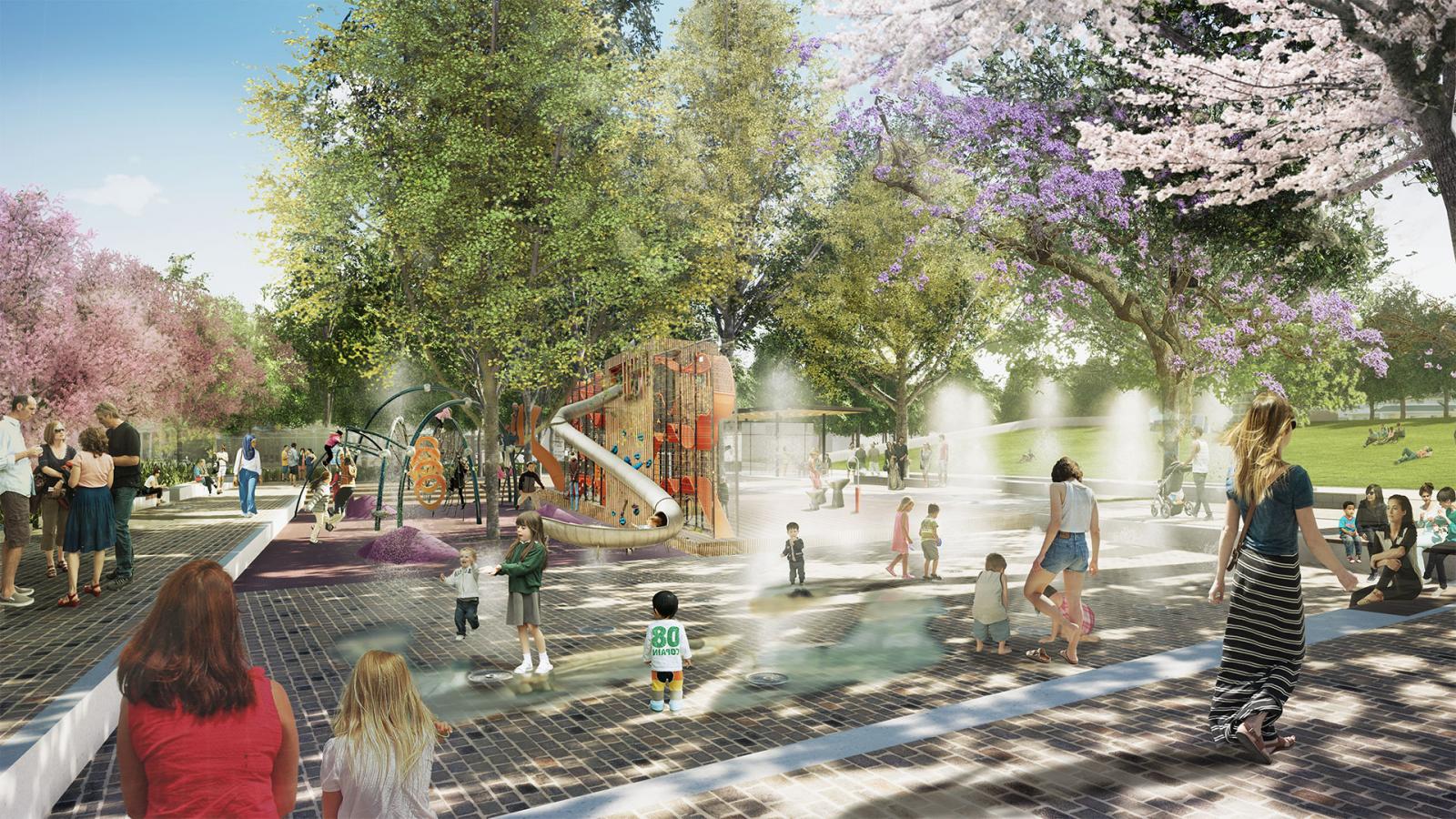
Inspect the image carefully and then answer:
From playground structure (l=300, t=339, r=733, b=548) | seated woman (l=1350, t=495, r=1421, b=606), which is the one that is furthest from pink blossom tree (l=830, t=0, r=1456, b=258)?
playground structure (l=300, t=339, r=733, b=548)

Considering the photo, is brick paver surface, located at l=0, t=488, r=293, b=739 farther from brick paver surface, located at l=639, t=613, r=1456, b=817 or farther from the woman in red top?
brick paver surface, located at l=639, t=613, r=1456, b=817

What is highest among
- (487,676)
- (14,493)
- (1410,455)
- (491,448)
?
(491,448)

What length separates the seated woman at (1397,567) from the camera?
10.4 m

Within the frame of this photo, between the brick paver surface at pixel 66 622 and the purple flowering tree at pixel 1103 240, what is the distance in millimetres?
14192

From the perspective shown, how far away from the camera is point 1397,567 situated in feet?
34.6

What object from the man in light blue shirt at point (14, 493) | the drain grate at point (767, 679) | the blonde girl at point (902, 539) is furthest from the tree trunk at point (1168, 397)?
the man in light blue shirt at point (14, 493)

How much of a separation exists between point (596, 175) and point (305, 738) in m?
15.2

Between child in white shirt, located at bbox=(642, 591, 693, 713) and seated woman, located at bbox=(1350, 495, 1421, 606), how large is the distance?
25.8 feet

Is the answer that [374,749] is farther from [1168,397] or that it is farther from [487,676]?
[1168,397]

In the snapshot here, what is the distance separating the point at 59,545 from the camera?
42.0 ft

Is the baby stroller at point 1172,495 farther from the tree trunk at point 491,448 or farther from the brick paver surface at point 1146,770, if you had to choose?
the tree trunk at point 491,448

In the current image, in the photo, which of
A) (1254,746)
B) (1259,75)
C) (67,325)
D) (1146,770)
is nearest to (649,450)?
(1259,75)

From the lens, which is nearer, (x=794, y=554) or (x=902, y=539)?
(x=794, y=554)

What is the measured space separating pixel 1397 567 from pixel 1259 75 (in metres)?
5.97
